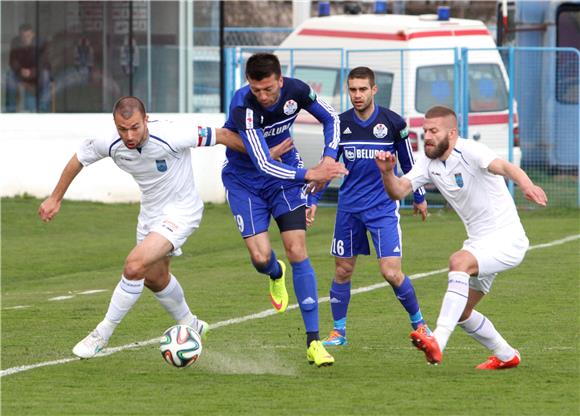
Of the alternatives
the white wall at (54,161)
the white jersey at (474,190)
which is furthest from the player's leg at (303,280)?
the white wall at (54,161)

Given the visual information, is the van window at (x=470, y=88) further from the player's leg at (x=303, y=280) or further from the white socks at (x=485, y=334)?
the white socks at (x=485, y=334)

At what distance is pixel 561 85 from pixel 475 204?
55.0 feet

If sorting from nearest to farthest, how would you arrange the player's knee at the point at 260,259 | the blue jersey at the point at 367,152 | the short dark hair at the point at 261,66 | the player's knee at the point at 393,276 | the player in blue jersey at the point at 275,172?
the short dark hair at the point at 261,66, the player in blue jersey at the point at 275,172, the player's knee at the point at 260,259, the player's knee at the point at 393,276, the blue jersey at the point at 367,152

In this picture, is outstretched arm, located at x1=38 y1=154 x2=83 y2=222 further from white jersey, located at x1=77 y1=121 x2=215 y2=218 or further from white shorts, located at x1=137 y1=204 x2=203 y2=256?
white shorts, located at x1=137 y1=204 x2=203 y2=256

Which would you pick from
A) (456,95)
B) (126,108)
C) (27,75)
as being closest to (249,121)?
(126,108)

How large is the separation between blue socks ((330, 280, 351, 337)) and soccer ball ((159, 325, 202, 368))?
1.60 m

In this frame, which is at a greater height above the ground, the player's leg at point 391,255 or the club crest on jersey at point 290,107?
the club crest on jersey at point 290,107

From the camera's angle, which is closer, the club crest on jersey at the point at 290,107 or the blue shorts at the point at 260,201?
the club crest on jersey at the point at 290,107

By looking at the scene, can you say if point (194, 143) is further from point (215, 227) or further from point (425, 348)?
point (215, 227)

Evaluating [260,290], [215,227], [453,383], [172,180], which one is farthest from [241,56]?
[453,383]

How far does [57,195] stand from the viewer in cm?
1007

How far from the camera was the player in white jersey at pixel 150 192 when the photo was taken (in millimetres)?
9711

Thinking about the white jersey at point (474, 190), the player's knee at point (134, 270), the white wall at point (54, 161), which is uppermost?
the white jersey at point (474, 190)

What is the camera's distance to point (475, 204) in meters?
9.33
